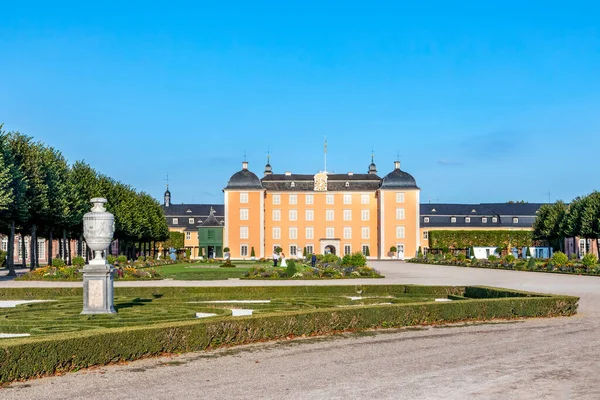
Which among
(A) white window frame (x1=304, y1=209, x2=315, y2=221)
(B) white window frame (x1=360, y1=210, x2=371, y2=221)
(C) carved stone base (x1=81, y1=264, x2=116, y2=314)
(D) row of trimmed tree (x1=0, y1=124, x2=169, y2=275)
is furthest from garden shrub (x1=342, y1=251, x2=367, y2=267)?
(B) white window frame (x1=360, y1=210, x2=371, y2=221)

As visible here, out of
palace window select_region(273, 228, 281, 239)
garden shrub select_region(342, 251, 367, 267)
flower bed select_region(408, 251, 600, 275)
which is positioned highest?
palace window select_region(273, 228, 281, 239)

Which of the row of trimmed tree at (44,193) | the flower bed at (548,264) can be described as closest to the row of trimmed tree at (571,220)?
the flower bed at (548,264)

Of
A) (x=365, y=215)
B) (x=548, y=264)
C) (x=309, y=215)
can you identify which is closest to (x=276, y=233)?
(x=309, y=215)

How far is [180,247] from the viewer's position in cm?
9231

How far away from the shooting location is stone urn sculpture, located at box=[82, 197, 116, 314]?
13680 millimetres

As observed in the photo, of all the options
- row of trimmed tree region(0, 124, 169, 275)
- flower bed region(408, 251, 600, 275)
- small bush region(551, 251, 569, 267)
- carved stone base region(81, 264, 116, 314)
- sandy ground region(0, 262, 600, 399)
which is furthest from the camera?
small bush region(551, 251, 569, 267)

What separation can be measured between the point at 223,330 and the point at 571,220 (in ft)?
172

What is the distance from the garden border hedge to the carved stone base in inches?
131

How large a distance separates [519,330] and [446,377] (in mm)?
5067

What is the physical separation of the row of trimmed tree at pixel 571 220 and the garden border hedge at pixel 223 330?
1633 inches

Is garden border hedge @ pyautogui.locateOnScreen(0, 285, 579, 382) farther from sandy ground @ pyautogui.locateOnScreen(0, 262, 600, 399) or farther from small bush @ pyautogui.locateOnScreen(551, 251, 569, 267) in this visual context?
small bush @ pyautogui.locateOnScreen(551, 251, 569, 267)

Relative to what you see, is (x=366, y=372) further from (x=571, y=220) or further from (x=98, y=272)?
(x=571, y=220)

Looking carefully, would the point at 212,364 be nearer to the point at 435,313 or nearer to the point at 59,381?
the point at 59,381

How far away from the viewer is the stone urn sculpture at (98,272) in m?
13.7
